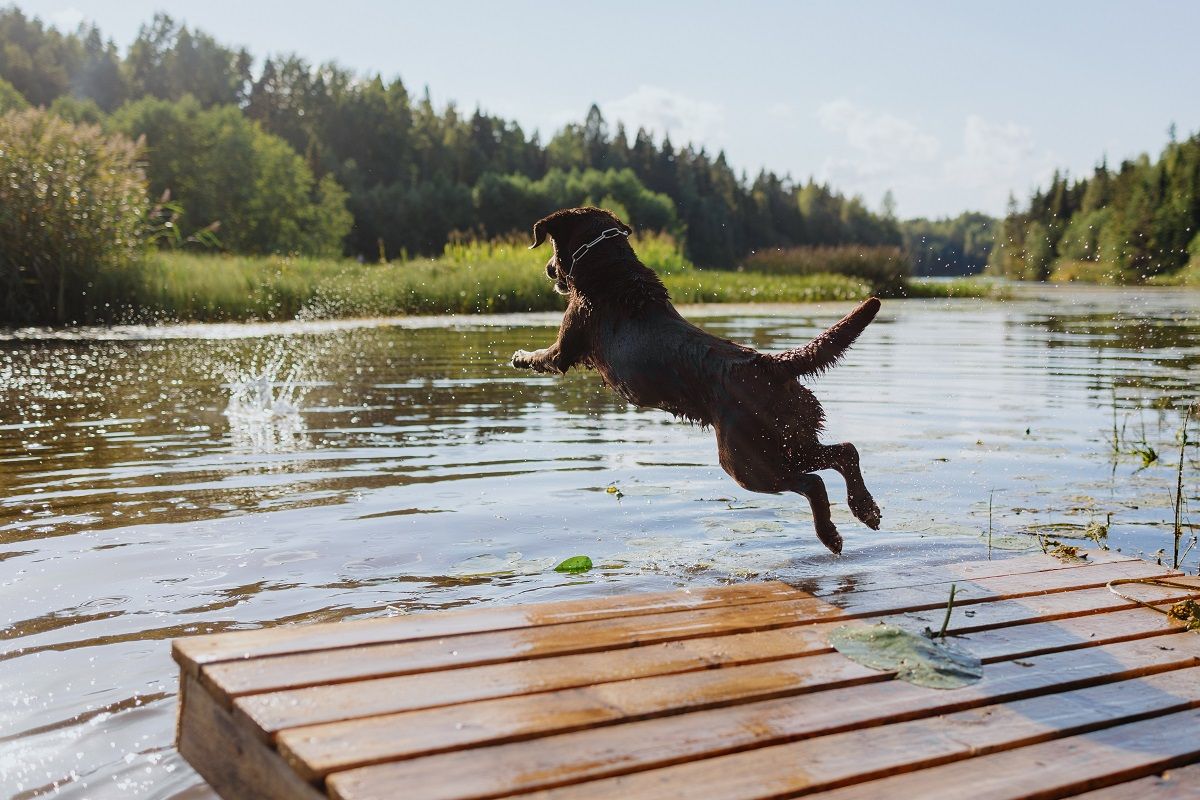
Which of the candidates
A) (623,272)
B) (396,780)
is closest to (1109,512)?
(623,272)

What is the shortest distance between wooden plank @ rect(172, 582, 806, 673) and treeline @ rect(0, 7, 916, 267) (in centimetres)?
5984

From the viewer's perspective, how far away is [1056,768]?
110 inches

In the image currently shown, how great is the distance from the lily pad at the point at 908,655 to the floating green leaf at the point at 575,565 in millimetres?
2044

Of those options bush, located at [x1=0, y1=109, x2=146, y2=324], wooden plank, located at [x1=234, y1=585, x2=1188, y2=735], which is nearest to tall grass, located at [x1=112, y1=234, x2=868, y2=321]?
bush, located at [x1=0, y1=109, x2=146, y2=324]

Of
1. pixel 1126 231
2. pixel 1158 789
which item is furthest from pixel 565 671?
pixel 1126 231

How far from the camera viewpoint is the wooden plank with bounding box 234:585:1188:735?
9.56 ft

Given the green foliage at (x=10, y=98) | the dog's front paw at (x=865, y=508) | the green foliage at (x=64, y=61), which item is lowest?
the dog's front paw at (x=865, y=508)

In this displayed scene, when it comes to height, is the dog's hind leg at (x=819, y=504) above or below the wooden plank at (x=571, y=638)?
above

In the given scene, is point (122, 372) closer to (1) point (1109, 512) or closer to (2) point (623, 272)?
(2) point (623, 272)

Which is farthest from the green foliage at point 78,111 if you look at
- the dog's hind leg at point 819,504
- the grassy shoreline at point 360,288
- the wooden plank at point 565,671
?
the wooden plank at point 565,671

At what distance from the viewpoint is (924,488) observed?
7871 millimetres

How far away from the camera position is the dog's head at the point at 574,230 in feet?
18.8

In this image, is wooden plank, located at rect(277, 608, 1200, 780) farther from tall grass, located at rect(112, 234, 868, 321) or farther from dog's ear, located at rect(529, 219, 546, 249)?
tall grass, located at rect(112, 234, 868, 321)

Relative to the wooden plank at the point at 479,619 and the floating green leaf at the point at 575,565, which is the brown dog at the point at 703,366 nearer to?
the wooden plank at the point at 479,619
